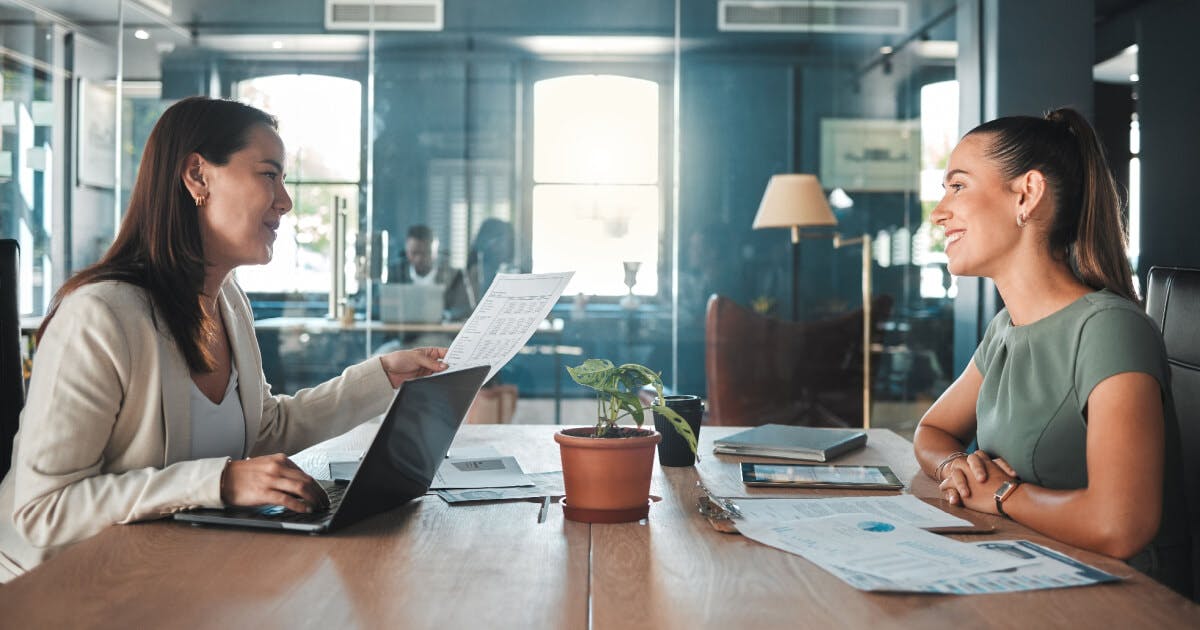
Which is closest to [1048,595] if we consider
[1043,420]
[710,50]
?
[1043,420]

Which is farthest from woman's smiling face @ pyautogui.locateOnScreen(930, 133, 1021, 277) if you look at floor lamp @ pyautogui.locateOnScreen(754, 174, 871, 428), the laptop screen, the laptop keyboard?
floor lamp @ pyautogui.locateOnScreen(754, 174, 871, 428)

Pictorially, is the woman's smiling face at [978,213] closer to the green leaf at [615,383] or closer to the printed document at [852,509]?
the printed document at [852,509]

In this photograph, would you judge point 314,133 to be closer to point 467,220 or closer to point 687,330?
point 467,220

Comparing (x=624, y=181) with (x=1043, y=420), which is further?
(x=624, y=181)

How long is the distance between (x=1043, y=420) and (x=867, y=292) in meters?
3.41

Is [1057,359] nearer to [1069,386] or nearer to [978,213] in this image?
[1069,386]

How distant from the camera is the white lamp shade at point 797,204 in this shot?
4.54 m

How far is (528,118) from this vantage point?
4871 millimetres

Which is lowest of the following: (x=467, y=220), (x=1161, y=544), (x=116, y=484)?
(x=1161, y=544)

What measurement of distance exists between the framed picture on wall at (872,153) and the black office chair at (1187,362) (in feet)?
10.9

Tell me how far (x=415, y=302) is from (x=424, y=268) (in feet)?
0.58

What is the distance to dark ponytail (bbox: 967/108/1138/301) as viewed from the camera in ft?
5.07

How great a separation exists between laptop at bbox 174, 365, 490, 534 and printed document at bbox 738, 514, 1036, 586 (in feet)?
1.35

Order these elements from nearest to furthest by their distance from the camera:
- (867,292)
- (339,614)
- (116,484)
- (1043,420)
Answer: (339,614), (116,484), (1043,420), (867,292)
